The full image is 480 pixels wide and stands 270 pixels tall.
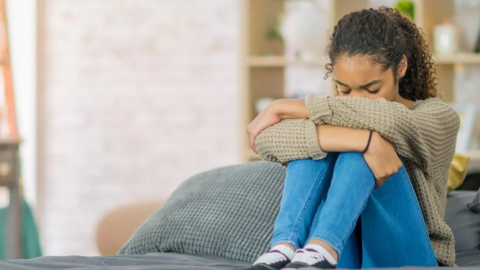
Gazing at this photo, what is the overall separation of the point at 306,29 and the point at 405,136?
202 centimetres

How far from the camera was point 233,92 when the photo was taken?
4.52 m

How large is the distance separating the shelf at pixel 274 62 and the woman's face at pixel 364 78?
1.82m

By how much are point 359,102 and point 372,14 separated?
0.33m

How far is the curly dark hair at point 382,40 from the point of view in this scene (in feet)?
6.06

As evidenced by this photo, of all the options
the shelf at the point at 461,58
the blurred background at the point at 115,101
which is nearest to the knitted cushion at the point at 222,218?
the shelf at the point at 461,58

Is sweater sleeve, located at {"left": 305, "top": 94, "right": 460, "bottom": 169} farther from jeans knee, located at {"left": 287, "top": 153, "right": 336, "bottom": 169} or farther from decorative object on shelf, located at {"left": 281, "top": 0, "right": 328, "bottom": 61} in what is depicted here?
decorative object on shelf, located at {"left": 281, "top": 0, "right": 328, "bottom": 61}

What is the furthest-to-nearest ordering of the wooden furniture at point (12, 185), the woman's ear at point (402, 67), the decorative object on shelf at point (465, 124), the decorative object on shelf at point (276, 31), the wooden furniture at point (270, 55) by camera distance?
1. the decorative object on shelf at point (276, 31)
2. the wooden furniture at point (12, 185)
3. the wooden furniture at point (270, 55)
4. the decorative object on shelf at point (465, 124)
5. the woman's ear at point (402, 67)

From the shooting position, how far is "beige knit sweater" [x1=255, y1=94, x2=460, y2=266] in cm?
165

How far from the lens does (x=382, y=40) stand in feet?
6.10

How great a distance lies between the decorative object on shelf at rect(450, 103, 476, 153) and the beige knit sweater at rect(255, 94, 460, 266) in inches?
63.2

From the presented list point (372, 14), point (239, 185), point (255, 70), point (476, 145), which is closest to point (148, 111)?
point (255, 70)

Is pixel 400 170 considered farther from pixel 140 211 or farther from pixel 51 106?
pixel 51 106

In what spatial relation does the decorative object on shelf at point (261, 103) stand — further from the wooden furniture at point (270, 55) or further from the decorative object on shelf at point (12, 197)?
the decorative object on shelf at point (12, 197)

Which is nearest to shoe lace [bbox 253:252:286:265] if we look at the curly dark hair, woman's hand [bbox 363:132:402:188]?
woman's hand [bbox 363:132:402:188]
